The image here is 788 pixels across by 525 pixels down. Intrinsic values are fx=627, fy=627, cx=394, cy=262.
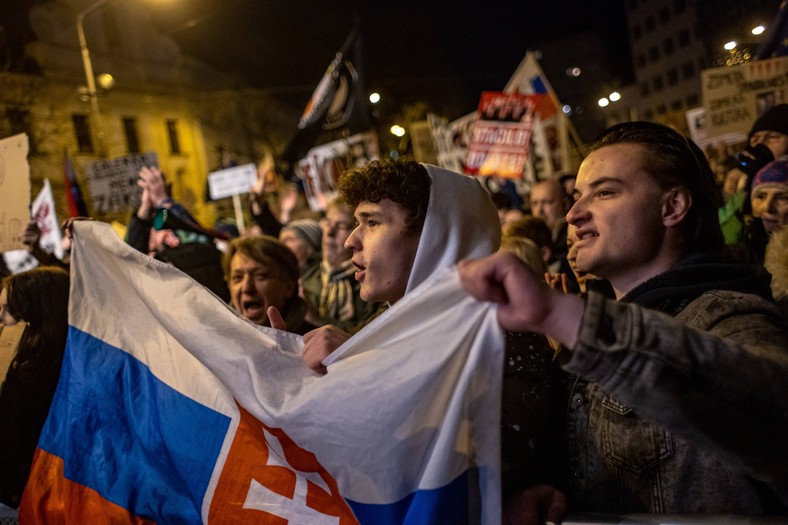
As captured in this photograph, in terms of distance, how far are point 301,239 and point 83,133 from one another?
2660 cm

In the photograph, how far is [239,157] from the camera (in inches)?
1431

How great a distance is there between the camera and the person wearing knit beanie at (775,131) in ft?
15.8

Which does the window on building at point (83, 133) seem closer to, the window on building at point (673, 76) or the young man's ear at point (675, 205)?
the young man's ear at point (675, 205)

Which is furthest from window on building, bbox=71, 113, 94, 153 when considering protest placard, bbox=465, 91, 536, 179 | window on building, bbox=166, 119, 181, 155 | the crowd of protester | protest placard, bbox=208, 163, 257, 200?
the crowd of protester

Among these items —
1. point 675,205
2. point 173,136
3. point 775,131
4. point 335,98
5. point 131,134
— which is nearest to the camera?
point 675,205

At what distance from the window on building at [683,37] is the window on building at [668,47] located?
1.10 metres

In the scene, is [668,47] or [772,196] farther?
[668,47]

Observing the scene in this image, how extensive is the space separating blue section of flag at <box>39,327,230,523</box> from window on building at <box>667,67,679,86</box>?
253 feet

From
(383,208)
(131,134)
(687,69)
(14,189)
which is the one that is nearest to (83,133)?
(131,134)

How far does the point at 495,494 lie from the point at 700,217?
1095 millimetres

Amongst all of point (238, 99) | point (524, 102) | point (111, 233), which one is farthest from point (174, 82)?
point (111, 233)

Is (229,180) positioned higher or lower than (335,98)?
lower

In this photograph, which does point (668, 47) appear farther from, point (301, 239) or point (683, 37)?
point (301, 239)

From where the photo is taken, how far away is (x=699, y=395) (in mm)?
1281
